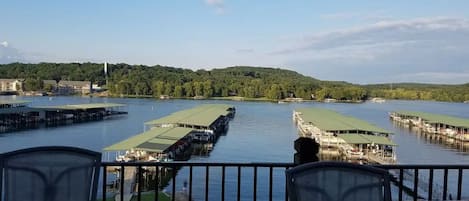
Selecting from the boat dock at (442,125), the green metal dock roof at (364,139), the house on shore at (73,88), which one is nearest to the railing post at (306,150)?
the green metal dock roof at (364,139)

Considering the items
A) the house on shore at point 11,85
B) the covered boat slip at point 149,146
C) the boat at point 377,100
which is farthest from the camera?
the boat at point 377,100

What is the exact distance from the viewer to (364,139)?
34844 mm

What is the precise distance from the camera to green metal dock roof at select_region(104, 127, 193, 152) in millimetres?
27434

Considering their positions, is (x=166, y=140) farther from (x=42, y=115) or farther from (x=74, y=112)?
(x=74, y=112)

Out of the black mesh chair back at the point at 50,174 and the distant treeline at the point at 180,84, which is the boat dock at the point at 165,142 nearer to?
the black mesh chair back at the point at 50,174

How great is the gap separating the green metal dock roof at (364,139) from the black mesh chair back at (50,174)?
31702 millimetres

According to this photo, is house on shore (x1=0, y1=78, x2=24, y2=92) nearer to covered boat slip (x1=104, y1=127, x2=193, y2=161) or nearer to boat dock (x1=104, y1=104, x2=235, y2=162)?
boat dock (x1=104, y1=104, x2=235, y2=162)

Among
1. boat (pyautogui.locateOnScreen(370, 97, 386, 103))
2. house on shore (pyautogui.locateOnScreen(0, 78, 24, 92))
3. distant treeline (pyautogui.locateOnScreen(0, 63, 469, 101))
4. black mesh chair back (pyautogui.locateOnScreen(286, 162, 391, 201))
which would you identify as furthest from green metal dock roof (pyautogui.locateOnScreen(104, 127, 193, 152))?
boat (pyautogui.locateOnScreen(370, 97, 386, 103))

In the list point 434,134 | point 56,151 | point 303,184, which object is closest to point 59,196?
point 56,151

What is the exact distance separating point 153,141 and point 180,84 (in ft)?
333

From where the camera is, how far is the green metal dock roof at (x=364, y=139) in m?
33.1

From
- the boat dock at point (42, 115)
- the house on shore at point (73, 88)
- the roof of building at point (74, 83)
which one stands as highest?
the roof of building at point (74, 83)

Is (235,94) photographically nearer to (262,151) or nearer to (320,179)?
(262,151)

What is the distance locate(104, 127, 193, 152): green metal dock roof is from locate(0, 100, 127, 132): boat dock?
61.5ft
